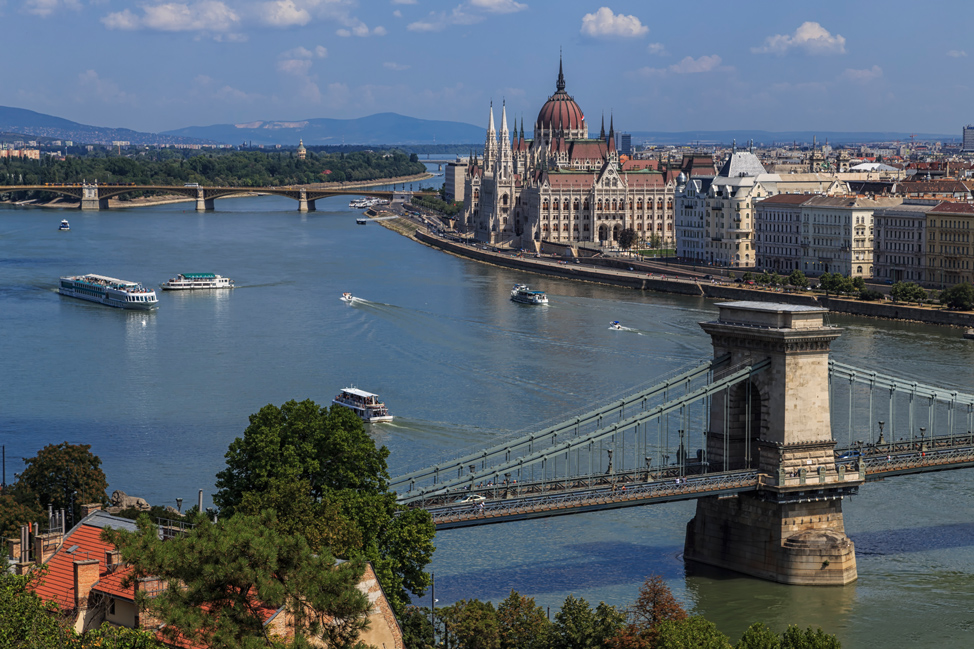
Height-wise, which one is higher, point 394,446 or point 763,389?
point 763,389

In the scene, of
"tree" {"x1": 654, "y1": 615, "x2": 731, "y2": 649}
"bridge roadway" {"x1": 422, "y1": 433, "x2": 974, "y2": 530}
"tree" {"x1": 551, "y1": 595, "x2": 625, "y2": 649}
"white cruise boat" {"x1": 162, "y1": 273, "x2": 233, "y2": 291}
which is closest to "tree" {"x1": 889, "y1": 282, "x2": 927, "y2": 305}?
"white cruise boat" {"x1": 162, "y1": 273, "x2": 233, "y2": 291}

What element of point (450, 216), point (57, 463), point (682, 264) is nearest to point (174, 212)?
point (450, 216)

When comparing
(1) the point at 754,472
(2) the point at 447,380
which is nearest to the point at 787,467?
(1) the point at 754,472

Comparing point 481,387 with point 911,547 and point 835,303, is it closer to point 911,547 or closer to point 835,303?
point 911,547

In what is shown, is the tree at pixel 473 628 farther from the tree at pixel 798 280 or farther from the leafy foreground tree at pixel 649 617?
the tree at pixel 798 280

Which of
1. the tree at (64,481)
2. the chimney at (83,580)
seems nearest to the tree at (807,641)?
the chimney at (83,580)

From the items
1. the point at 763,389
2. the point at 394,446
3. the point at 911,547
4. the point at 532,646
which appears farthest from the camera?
the point at 394,446

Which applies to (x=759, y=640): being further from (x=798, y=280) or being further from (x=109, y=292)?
(x=109, y=292)
